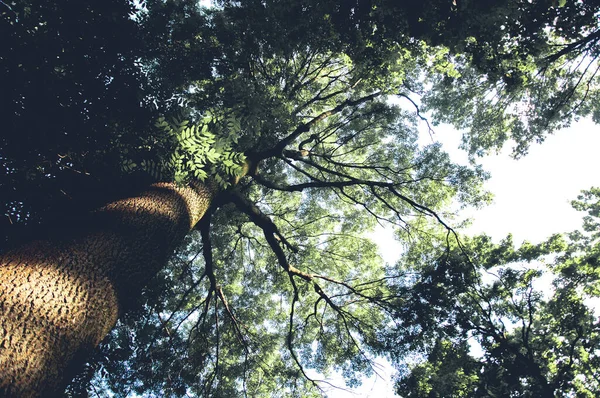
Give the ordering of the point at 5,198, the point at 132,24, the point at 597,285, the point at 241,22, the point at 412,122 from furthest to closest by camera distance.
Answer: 1. the point at 412,122
2. the point at 597,285
3. the point at 241,22
4. the point at 132,24
5. the point at 5,198

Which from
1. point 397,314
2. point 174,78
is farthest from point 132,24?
point 397,314

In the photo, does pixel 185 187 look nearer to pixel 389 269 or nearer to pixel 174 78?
pixel 174 78

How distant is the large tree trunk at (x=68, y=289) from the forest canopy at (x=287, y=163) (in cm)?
23

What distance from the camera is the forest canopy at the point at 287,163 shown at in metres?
3.22

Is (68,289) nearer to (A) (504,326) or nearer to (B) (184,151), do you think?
(B) (184,151)

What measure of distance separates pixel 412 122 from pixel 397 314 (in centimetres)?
637

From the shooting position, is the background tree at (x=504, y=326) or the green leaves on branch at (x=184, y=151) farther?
the background tree at (x=504, y=326)

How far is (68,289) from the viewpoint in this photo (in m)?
1.77

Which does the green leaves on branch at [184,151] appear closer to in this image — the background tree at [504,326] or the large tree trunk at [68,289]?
the large tree trunk at [68,289]

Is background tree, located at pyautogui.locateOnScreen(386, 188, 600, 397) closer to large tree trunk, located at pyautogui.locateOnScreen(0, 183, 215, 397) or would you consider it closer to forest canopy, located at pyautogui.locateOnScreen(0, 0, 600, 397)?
forest canopy, located at pyautogui.locateOnScreen(0, 0, 600, 397)

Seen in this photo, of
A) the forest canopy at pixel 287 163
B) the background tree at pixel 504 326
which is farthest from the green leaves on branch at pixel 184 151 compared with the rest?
the background tree at pixel 504 326

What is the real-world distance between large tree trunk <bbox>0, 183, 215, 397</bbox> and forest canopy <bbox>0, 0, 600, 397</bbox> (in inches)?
9.2

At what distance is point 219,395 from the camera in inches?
283

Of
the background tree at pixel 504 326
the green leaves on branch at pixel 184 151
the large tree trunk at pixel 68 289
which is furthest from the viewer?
the background tree at pixel 504 326
